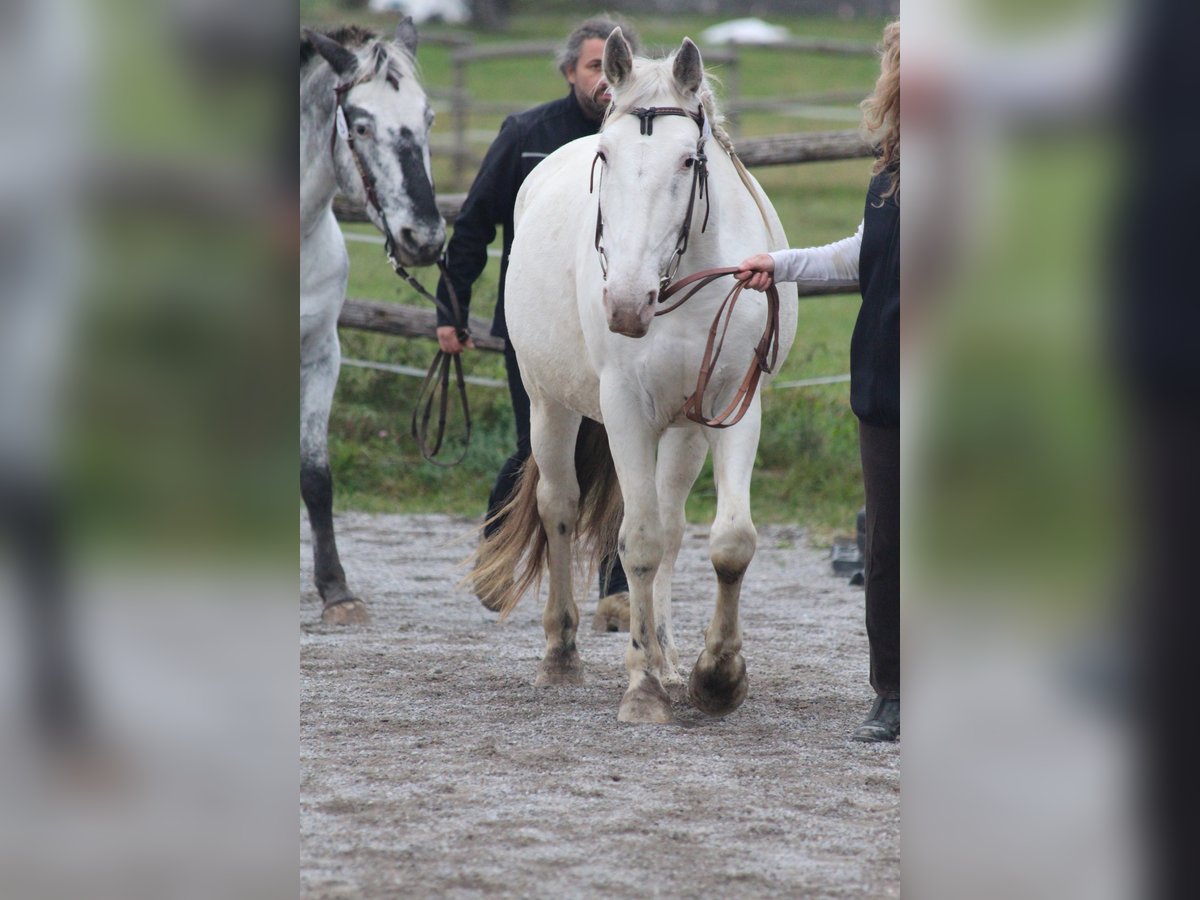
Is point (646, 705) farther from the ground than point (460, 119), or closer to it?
closer to it

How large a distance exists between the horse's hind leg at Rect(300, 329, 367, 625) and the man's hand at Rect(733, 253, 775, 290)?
217 centimetres

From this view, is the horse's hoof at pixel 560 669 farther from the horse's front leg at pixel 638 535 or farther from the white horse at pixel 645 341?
the horse's front leg at pixel 638 535

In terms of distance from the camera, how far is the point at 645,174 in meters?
3.56

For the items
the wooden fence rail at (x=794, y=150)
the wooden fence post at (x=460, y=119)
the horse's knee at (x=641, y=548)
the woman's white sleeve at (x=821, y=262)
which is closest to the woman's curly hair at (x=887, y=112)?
the woman's white sleeve at (x=821, y=262)

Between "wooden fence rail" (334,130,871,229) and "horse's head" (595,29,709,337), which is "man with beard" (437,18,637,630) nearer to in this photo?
"horse's head" (595,29,709,337)

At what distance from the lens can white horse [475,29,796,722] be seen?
141 inches

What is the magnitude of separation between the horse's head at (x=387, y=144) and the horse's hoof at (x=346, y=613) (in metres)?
1.23

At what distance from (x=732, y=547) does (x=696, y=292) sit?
25.5 inches

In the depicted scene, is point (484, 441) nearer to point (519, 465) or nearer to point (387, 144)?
point (519, 465)

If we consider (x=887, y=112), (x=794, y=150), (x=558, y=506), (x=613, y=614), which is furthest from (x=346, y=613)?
(x=794, y=150)
